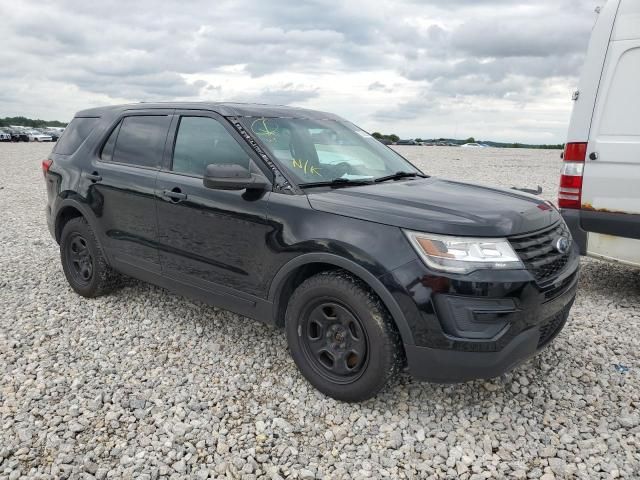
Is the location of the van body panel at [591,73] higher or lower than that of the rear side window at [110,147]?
higher

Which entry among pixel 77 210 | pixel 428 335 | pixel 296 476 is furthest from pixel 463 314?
pixel 77 210

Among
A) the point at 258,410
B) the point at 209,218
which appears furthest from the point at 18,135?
the point at 258,410

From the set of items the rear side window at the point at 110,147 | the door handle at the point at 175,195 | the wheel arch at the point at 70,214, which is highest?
the rear side window at the point at 110,147

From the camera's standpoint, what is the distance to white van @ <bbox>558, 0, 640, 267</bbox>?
4324mm

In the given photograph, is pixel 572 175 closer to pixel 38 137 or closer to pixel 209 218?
pixel 209 218

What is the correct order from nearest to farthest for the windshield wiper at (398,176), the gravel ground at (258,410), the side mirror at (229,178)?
1. the gravel ground at (258,410)
2. the side mirror at (229,178)
3. the windshield wiper at (398,176)

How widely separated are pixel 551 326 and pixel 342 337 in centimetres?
124

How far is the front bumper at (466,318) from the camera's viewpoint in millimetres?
2709

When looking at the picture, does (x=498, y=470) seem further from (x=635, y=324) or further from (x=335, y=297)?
(x=635, y=324)

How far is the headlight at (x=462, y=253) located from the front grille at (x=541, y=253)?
0.32 feet

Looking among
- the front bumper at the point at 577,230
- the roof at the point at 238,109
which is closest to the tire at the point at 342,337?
the roof at the point at 238,109

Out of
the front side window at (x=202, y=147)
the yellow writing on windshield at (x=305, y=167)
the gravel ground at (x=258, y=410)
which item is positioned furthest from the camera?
the front side window at (x=202, y=147)

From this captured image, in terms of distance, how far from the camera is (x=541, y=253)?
118 inches

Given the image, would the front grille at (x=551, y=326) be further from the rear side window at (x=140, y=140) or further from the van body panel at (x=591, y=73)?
the rear side window at (x=140, y=140)
